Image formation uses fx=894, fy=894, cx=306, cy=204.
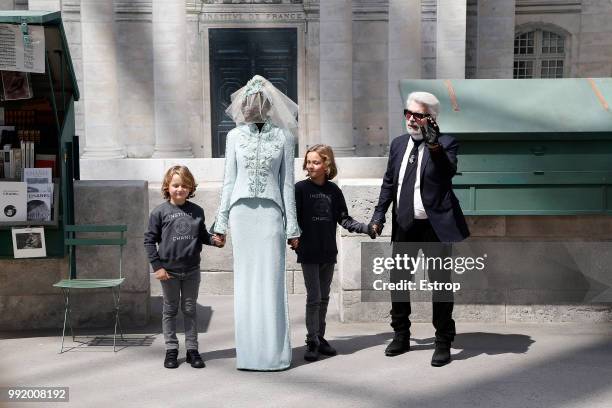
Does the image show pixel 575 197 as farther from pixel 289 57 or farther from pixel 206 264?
pixel 289 57

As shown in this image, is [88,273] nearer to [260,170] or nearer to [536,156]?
[260,170]

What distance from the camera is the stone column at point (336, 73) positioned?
59.6ft

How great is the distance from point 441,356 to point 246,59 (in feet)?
51.5

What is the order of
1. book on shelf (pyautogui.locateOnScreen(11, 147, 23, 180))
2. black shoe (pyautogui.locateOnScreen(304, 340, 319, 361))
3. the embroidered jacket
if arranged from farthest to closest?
book on shelf (pyautogui.locateOnScreen(11, 147, 23, 180)) → black shoe (pyautogui.locateOnScreen(304, 340, 319, 361)) → the embroidered jacket

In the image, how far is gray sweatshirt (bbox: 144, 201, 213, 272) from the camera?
686 centimetres

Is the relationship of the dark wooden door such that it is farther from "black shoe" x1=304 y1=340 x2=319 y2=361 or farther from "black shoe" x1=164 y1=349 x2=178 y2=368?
"black shoe" x1=164 y1=349 x2=178 y2=368

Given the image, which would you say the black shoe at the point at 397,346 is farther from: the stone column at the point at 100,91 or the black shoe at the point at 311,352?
the stone column at the point at 100,91

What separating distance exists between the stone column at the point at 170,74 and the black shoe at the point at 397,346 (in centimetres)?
1123

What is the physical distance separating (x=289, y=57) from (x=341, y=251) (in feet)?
45.9

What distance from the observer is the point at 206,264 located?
1004 centimetres

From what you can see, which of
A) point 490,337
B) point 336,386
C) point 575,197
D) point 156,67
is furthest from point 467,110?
point 156,67

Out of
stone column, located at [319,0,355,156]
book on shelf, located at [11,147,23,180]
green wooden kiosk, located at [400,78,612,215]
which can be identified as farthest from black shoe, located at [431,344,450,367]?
stone column, located at [319,0,355,156]

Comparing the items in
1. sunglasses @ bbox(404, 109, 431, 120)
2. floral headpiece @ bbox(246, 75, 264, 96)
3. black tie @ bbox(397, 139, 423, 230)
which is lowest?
black tie @ bbox(397, 139, 423, 230)

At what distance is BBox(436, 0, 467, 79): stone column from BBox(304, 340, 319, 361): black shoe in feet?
41.7
